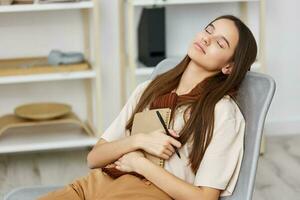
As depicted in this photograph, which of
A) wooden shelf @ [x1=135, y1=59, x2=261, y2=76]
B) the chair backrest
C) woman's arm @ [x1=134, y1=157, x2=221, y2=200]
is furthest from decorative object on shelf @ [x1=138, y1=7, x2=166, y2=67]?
woman's arm @ [x1=134, y1=157, x2=221, y2=200]

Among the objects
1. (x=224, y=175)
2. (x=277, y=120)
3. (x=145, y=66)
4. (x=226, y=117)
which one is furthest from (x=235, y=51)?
(x=277, y=120)

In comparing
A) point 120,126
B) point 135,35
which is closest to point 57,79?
point 135,35

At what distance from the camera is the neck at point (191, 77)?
1618mm

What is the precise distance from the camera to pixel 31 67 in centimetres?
283

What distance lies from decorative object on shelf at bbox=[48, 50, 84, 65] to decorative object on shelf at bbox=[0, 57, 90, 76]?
0.08ft

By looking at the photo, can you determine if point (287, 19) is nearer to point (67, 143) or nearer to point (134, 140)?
point (67, 143)

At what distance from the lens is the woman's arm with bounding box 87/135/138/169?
61.5 inches

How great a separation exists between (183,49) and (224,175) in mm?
1831

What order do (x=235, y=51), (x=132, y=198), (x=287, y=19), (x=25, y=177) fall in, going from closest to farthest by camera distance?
1. (x=132, y=198)
2. (x=235, y=51)
3. (x=25, y=177)
4. (x=287, y=19)

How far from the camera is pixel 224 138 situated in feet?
4.83

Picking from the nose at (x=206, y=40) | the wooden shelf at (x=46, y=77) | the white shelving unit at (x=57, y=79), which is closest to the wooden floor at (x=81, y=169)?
the white shelving unit at (x=57, y=79)

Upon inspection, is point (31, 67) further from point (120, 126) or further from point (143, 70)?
point (120, 126)

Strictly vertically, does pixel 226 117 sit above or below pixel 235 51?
below

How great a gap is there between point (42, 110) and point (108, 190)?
1523mm
